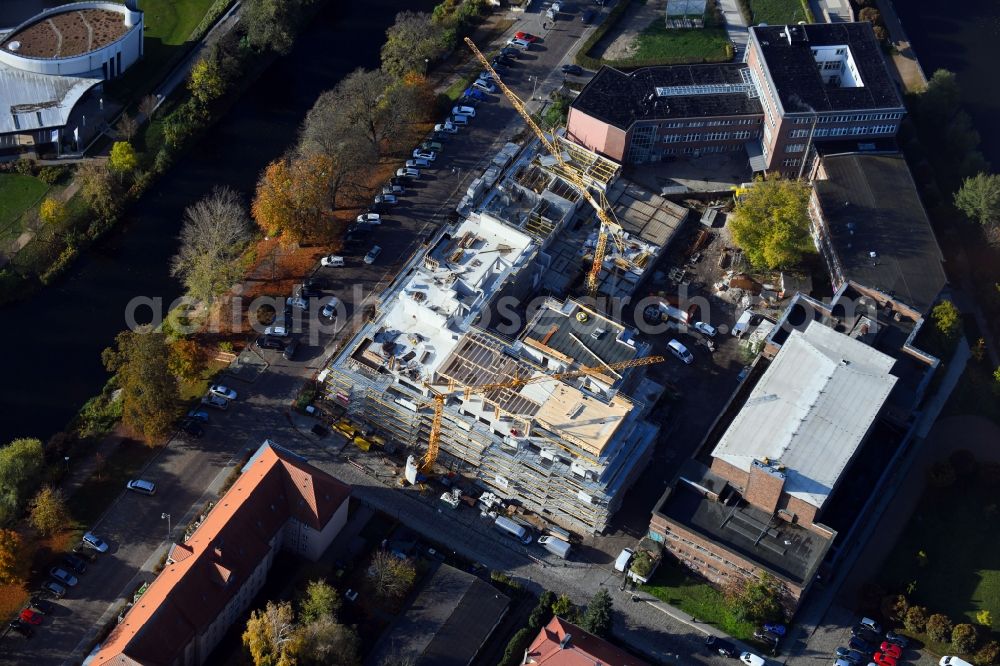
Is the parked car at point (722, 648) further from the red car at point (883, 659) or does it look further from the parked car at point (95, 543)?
the parked car at point (95, 543)

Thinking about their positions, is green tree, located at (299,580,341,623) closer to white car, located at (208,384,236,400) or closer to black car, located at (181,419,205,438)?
black car, located at (181,419,205,438)

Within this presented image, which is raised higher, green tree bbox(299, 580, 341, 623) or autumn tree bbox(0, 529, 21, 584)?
green tree bbox(299, 580, 341, 623)

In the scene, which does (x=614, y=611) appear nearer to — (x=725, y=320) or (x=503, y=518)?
(x=503, y=518)

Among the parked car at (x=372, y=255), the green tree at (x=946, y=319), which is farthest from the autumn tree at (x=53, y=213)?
the green tree at (x=946, y=319)

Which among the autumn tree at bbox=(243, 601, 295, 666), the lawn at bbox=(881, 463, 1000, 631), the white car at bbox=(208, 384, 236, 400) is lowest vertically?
the autumn tree at bbox=(243, 601, 295, 666)

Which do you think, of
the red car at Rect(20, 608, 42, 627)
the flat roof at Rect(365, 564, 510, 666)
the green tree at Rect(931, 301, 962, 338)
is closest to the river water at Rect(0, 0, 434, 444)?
the red car at Rect(20, 608, 42, 627)

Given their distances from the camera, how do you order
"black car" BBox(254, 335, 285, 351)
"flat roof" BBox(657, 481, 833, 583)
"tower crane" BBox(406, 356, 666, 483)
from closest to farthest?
"flat roof" BBox(657, 481, 833, 583) → "tower crane" BBox(406, 356, 666, 483) → "black car" BBox(254, 335, 285, 351)

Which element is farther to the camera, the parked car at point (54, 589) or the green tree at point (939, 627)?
the parked car at point (54, 589)
